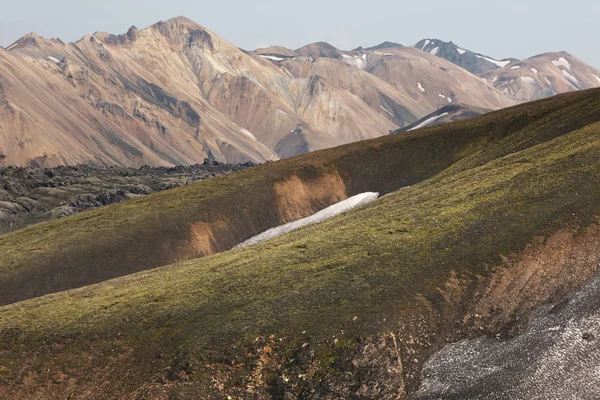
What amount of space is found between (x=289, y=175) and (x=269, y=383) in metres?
68.9

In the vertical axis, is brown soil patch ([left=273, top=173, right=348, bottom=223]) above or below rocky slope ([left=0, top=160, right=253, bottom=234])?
above

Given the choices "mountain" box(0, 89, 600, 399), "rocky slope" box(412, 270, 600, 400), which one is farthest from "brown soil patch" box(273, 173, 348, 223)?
"rocky slope" box(412, 270, 600, 400)

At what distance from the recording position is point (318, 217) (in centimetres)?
9525

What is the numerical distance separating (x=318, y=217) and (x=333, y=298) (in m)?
49.3

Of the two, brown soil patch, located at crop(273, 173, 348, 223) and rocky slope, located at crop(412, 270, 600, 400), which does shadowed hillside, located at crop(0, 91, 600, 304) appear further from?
rocky slope, located at crop(412, 270, 600, 400)

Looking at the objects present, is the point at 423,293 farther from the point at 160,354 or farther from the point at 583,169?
the point at 583,169

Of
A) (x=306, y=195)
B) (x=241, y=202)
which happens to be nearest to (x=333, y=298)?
(x=241, y=202)

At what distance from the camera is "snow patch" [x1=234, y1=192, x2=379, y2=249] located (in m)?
90.7

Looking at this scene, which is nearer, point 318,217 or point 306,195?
point 318,217

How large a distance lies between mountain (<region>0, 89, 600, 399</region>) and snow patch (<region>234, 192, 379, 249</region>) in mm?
17773

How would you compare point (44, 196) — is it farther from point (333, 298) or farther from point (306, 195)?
point (333, 298)

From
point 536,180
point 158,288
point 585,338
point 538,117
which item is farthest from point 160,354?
point 538,117

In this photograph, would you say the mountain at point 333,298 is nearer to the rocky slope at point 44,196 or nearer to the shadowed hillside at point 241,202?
the shadowed hillside at point 241,202

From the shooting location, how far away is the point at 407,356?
40781mm
